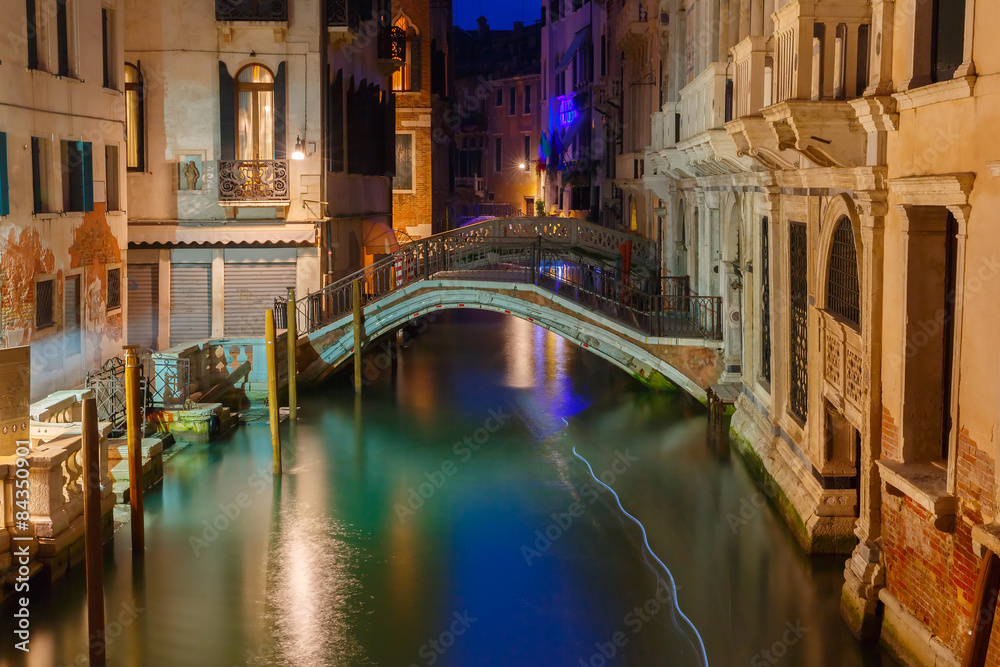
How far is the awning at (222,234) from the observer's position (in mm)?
21531

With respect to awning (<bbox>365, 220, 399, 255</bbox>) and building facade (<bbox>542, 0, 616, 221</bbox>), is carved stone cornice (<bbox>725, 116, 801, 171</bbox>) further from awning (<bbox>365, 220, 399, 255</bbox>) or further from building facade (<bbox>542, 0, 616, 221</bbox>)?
building facade (<bbox>542, 0, 616, 221</bbox>)

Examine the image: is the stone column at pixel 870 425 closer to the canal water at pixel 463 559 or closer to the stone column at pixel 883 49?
the canal water at pixel 463 559

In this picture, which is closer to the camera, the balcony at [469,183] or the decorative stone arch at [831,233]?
the decorative stone arch at [831,233]

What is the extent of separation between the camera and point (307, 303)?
21422 mm

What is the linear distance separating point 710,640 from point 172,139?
15.0 m

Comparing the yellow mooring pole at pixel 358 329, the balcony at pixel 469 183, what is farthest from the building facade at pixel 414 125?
the balcony at pixel 469 183

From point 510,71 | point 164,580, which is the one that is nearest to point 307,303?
point 164,580

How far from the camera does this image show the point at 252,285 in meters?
22.0

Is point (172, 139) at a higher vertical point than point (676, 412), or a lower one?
higher

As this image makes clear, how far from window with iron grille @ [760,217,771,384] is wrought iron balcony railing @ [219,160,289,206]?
31.9 ft

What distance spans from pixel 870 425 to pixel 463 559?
4.62m

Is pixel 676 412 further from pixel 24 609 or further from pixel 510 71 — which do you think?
pixel 510 71

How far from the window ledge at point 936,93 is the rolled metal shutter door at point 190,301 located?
607 inches

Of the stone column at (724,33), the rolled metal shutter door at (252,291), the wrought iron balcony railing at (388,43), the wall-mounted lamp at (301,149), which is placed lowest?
the rolled metal shutter door at (252,291)
